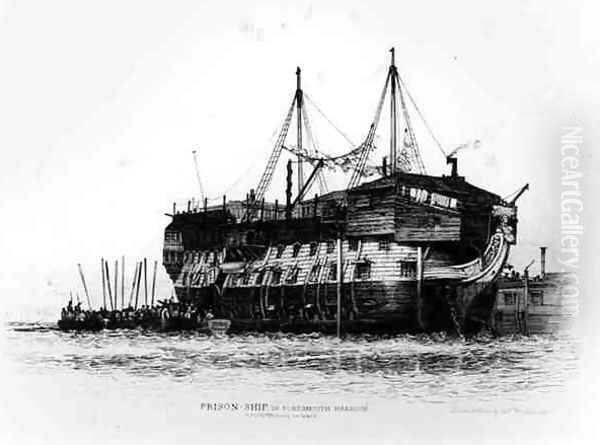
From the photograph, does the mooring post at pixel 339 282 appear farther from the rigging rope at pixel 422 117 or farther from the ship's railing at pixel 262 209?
the rigging rope at pixel 422 117

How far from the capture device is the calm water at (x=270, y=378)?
6.56 m

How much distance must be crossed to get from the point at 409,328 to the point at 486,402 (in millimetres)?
854

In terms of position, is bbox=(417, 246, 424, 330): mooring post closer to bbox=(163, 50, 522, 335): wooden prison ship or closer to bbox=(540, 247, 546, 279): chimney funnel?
bbox=(163, 50, 522, 335): wooden prison ship

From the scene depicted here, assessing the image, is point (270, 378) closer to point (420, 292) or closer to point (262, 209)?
point (420, 292)

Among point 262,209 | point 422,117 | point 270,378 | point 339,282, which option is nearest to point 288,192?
point 262,209

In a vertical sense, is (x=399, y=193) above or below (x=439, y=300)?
above

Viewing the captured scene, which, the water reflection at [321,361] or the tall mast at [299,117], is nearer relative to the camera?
the water reflection at [321,361]

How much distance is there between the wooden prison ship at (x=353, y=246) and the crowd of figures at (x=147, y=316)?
145 mm

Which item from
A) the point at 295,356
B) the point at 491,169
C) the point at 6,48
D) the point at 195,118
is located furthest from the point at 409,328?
the point at 6,48

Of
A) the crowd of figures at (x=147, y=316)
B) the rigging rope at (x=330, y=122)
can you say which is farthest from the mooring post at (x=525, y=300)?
the crowd of figures at (x=147, y=316)

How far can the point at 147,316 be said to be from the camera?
25.1ft

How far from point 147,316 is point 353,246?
5.25 ft

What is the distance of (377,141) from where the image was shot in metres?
7.07

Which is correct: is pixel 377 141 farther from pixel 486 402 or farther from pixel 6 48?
pixel 6 48
